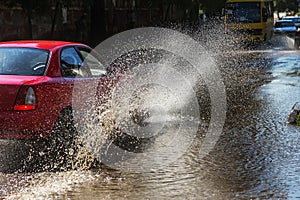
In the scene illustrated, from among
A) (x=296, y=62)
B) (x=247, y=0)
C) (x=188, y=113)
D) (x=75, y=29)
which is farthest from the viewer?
(x=75, y=29)

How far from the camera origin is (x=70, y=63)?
28.4 ft

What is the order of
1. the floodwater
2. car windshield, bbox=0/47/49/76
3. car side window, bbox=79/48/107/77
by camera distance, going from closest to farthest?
1. the floodwater
2. car windshield, bbox=0/47/49/76
3. car side window, bbox=79/48/107/77

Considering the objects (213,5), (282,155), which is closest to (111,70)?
(282,155)

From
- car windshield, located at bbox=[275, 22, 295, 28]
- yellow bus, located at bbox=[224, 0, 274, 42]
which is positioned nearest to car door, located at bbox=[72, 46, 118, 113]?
yellow bus, located at bbox=[224, 0, 274, 42]

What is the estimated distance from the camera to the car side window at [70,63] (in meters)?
8.37

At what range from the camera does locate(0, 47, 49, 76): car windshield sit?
8.02 meters

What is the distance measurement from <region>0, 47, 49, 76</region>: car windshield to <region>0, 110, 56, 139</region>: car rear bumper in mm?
673

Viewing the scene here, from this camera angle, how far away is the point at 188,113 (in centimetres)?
1125

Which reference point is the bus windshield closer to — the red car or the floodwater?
the floodwater

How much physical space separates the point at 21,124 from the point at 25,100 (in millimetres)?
279

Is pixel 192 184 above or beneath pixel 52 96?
beneath

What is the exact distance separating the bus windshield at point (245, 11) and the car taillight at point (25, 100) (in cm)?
3071

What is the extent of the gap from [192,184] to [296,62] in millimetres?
18234

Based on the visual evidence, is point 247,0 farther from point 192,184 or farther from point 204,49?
point 192,184
